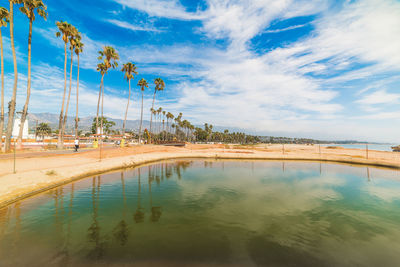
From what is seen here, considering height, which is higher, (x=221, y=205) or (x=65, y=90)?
(x=65, y=90)

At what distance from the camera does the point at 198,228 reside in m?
8.18

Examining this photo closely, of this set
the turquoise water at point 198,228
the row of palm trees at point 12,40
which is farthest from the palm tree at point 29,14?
the turquoise water at point 198,228

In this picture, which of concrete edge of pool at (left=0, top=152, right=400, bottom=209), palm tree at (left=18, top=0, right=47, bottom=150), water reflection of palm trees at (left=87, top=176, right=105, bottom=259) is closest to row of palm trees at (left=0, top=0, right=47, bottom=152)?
palm tree at (left=18, top=0, right=47, bottom=150)

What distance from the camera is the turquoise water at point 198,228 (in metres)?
6.06

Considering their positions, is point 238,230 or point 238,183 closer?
point 238,230

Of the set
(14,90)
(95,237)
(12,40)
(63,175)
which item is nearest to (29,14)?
(12,40)

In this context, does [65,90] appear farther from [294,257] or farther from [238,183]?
[294,257]

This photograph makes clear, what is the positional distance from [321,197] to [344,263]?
886 centimetres

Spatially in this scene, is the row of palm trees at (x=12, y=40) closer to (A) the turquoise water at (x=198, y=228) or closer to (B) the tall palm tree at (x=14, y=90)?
(B) the tall palm tree at (x=14, y=90)

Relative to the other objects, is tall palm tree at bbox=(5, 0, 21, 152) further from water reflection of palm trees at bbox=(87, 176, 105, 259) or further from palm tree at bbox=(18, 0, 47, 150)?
water reflection of palm trees at bbox=(87, 176, 105, 259)

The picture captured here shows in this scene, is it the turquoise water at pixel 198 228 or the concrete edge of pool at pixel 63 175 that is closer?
the turquoise water at pixel 198 228

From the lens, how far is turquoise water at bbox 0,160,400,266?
6059 millimetres

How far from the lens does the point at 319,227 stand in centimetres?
864

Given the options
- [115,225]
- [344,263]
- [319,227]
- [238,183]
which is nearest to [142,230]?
[115,225]
